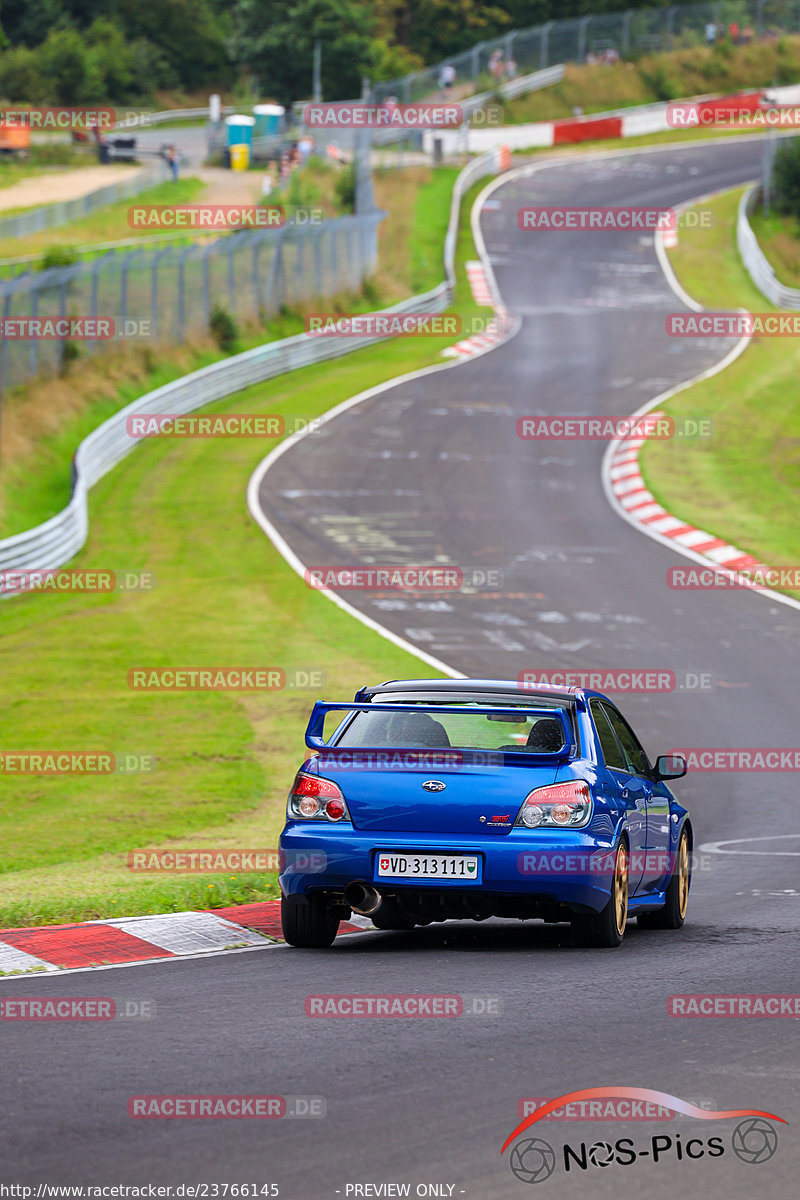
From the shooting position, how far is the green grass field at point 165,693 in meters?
12.4

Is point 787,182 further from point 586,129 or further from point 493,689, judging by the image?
point 493,689

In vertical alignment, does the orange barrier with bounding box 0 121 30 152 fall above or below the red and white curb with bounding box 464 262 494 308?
above

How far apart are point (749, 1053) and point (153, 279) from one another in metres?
35.2

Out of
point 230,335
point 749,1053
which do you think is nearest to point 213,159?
point 230,335

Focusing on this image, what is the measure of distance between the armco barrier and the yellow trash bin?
20176 millimetres

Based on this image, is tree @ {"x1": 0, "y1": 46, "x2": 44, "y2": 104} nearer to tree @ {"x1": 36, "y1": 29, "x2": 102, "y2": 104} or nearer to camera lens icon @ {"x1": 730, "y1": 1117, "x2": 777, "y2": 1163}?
tree @ {"x1": 36, "y1": 29, "x2": 102, "y2": 104}

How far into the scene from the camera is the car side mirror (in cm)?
984

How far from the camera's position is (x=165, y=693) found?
1969 cm

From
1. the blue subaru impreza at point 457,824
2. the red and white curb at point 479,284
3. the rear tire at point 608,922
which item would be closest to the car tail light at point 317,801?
the blue subaru impreza at point 457,824

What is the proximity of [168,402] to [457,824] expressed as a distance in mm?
30693

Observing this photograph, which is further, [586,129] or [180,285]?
[586,129]

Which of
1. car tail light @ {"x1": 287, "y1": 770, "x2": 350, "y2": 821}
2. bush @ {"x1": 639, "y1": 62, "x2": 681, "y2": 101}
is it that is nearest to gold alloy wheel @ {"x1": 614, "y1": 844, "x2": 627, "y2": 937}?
car tail light @ {"x1": 287, "y1": 770, "x2": 350, "y2": 821}

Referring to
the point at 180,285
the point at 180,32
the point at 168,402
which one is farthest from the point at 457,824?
the point at 180,32

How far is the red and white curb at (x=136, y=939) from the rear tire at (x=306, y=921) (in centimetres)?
21
